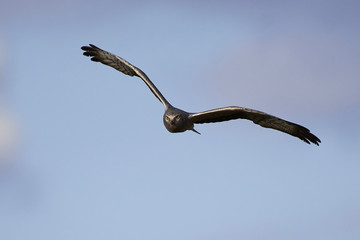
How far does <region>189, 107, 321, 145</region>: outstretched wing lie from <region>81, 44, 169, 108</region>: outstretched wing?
175 cm

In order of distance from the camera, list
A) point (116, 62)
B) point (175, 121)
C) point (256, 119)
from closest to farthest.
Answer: point (175, 121), point (256, 119), point (116, 62)

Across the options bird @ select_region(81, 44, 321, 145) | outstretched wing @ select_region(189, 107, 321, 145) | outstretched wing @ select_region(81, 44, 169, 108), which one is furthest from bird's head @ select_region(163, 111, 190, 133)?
outstretched wing @ select_region(81, 44, 169, 108)

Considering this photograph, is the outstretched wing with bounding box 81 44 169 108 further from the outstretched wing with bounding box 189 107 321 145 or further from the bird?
the outstretched wing with bounding box 189 107 321 145

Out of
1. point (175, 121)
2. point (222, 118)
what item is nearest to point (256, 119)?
point (222, 118)

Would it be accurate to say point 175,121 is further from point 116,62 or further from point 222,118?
point 116,62

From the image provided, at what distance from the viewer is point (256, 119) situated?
770 inches

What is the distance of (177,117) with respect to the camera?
19000mm

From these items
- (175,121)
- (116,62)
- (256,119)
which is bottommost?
(175,121)

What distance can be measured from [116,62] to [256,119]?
18.7 feet

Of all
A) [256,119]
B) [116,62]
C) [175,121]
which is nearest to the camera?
[175,121]

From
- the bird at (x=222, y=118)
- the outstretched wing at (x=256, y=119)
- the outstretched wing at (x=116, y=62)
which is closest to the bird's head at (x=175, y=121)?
the bird at (x=222, y=118)

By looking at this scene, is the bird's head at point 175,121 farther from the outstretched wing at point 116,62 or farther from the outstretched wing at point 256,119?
the outstretched wing at point 116,62

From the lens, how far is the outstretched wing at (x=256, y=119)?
19078mm

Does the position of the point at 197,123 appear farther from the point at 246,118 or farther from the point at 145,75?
the point at 145,75
